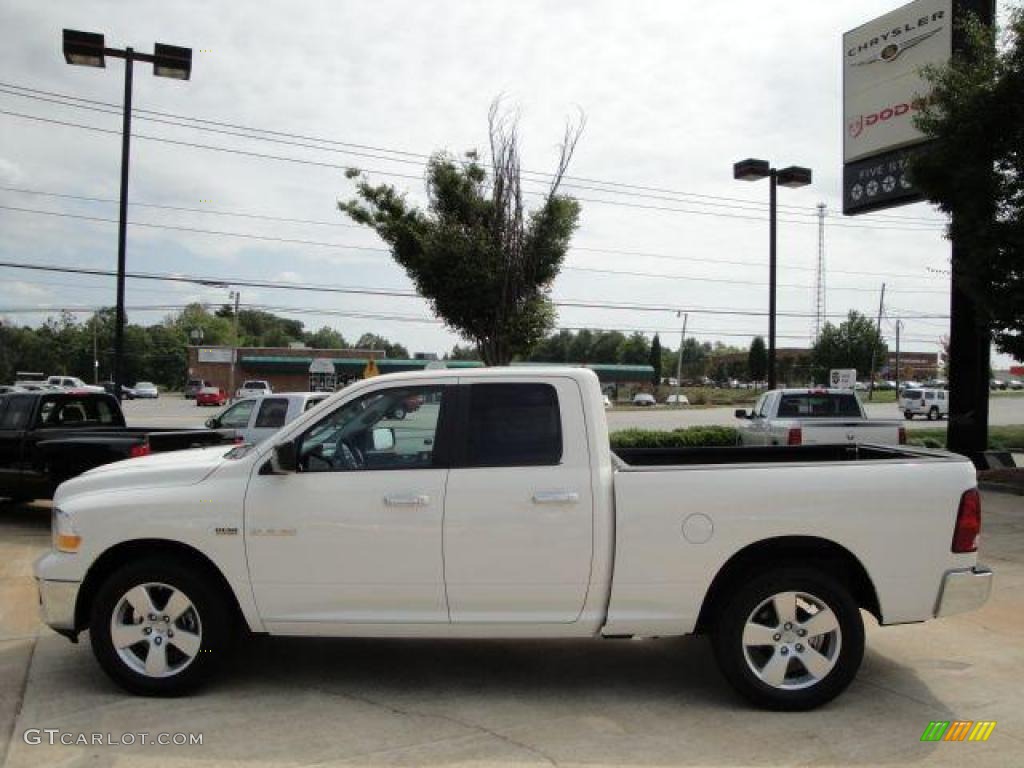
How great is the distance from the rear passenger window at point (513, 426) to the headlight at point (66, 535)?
2.20 metres

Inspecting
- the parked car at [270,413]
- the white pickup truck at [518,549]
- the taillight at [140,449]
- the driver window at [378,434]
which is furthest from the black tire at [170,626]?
the parked car at [270,413]

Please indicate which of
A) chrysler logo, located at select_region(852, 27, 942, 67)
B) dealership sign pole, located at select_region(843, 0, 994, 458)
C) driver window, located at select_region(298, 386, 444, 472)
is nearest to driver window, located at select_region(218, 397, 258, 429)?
driver window, located at select_region(298, 386, 444, 472)

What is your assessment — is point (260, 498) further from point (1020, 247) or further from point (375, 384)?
point (1020, 247)

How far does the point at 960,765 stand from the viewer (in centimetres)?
406

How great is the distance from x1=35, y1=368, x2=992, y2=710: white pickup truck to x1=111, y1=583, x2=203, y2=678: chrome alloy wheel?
0.4 inches

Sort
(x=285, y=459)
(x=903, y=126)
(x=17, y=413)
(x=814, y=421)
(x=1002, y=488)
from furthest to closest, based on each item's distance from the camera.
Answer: (x=903, y=126) → (x=1002, y=488) → (x=814, y=421) → (x=17, y=413) → (x=285, y=459)

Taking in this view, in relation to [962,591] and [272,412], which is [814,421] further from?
[962,591]

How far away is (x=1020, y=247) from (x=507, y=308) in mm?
9885

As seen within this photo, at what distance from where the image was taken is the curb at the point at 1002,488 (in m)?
13.9

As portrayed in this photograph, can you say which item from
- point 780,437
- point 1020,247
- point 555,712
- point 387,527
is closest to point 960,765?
point 555,712

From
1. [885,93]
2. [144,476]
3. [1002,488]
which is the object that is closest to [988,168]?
[1002,488]

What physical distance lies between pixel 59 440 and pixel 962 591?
29.6 feet

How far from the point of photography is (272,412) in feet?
42.2

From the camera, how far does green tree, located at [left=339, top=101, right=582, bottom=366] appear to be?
1905 centimetres
